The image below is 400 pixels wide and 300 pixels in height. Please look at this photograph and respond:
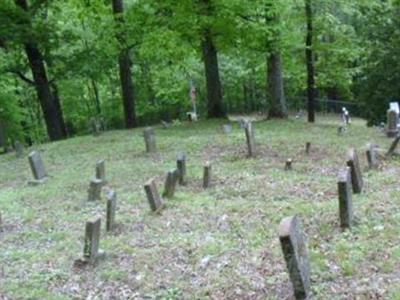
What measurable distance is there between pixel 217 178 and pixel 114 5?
13.3 metres

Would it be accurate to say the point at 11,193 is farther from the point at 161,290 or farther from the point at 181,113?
the point at 181,113

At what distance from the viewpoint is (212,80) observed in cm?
2359

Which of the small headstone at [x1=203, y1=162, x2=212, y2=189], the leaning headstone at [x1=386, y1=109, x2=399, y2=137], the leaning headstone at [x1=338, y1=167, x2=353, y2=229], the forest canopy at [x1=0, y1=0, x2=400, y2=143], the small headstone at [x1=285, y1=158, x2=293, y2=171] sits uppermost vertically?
the forest canopy at [x1=0, y1=0, x2=400, y2=143]

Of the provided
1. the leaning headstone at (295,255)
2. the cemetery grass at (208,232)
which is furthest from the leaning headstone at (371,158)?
the leaning headstone at (295,255)

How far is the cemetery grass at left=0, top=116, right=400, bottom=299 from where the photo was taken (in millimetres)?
6684

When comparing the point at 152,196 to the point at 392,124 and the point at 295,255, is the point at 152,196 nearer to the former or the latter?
the point at 295,255

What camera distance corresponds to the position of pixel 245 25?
20297 millimetres

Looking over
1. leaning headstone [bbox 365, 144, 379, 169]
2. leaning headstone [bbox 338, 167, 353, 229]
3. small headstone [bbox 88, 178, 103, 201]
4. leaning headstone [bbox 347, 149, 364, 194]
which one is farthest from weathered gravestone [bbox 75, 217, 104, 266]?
leaning headstone [bbox 365, 144, 379, 169]

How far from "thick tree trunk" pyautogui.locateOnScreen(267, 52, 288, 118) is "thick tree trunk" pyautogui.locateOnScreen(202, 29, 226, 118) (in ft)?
6.41

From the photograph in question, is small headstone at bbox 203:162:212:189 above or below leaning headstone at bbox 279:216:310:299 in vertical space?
below

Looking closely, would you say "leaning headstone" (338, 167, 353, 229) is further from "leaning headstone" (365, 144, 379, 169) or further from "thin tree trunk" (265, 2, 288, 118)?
"thin tree trunk" (265, 2, 288, 118)

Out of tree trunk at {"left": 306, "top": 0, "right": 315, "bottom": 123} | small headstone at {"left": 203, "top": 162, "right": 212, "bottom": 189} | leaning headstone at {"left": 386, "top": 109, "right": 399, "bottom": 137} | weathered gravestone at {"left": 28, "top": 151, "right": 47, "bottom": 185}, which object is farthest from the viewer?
tree trunk at {"left": 306, "top": 0, "right": 315, "bottom": 123}

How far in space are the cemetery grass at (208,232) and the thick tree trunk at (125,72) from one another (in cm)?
830

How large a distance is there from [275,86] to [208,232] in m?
14.9
